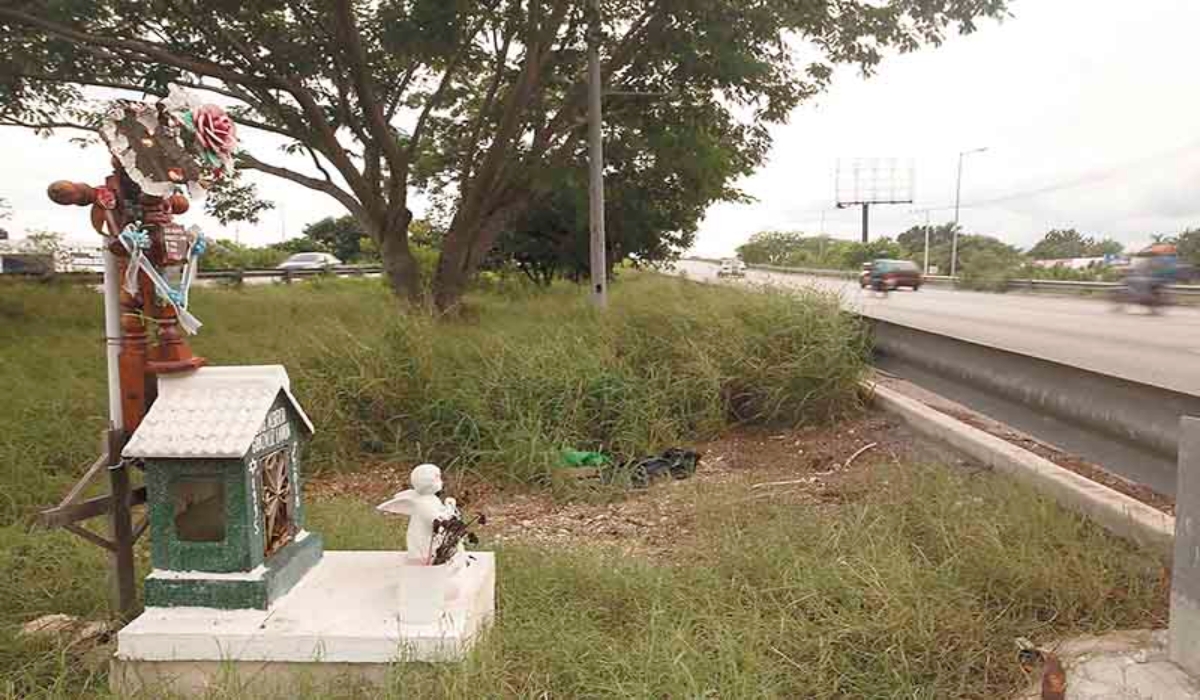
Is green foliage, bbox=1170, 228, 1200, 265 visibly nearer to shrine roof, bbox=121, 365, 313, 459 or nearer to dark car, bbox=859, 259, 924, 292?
shrine roof, bbox=121, 365, 313, 459

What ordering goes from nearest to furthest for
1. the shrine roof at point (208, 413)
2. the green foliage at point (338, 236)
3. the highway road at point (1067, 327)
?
the shrine roof at point (208, 413) → the highway road at point (1067, 327) → the green foliage at point (338, 236)

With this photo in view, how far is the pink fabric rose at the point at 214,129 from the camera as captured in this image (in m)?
2.85

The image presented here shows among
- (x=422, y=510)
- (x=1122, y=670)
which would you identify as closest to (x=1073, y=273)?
(x=1122, y=670)

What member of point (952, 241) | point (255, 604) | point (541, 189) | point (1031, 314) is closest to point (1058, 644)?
point (255, 604)

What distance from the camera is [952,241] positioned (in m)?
9.36

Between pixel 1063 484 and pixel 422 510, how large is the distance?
2916 millimetres

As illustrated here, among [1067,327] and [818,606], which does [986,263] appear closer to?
[1067,327]

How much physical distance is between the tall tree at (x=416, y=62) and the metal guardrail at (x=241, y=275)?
11.0ft

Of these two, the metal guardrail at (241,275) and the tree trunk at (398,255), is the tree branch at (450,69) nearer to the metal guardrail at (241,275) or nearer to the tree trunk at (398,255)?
the tree trunk at (398,255)

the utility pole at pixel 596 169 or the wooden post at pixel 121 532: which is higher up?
the utility pole at pixel 596 169

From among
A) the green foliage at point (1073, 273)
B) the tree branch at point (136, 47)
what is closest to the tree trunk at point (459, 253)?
the tree branch at point (136, 47)

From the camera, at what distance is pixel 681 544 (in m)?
4.05

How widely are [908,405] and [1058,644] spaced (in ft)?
10.2

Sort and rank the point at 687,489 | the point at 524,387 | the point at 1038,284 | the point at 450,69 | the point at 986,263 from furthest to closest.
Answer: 1. the point at 450,69
2. the point at 986,263
3. the point at 1038,284
4. the point at 524,387
5. the point at 687,489
